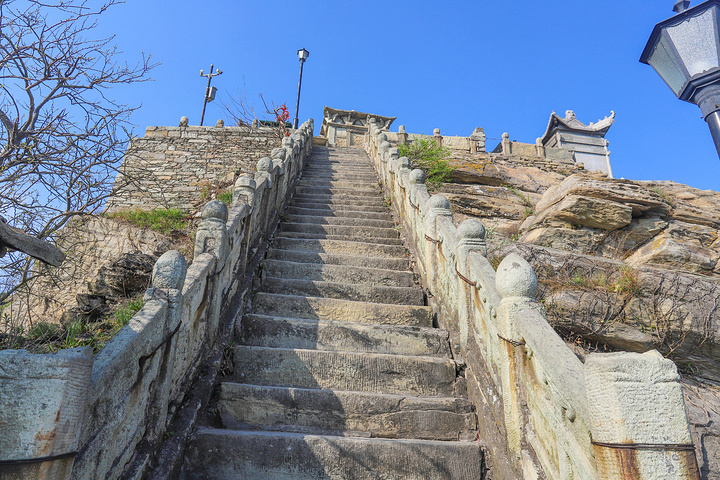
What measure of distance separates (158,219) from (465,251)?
670 centimetres

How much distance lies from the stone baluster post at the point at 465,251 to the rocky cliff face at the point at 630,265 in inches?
61.8

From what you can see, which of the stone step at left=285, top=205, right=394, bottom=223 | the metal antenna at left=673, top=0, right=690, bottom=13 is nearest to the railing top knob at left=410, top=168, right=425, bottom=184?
the stone step at left=285, top=205, right=394, bottom=223

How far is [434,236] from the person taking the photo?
455 cm

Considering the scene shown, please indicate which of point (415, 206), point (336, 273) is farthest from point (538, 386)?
point (415, 206)

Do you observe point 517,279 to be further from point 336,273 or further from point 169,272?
point 336,273

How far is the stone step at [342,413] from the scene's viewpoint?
300 centimetres

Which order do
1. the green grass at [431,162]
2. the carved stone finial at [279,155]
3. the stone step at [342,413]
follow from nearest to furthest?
the stone step at [342,413] < the carved stone finial at [279,155] < the green grass at [431,162]

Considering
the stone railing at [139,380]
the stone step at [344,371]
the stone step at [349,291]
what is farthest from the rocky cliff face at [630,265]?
the stone railing at [139,380]

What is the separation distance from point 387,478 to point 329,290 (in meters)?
2.26

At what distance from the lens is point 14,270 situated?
11.3ft

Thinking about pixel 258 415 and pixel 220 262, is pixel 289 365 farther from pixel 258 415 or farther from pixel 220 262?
pixel 220 262

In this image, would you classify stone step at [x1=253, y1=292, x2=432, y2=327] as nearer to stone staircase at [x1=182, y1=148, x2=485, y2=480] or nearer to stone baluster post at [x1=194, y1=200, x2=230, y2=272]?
stone staircase at [x1=182, y1=148, x2=485, y2=480]

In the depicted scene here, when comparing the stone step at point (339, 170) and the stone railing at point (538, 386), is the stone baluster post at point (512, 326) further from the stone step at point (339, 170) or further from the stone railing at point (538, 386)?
the stone step at point (339, 170)

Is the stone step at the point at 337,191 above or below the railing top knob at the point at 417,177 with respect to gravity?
above
